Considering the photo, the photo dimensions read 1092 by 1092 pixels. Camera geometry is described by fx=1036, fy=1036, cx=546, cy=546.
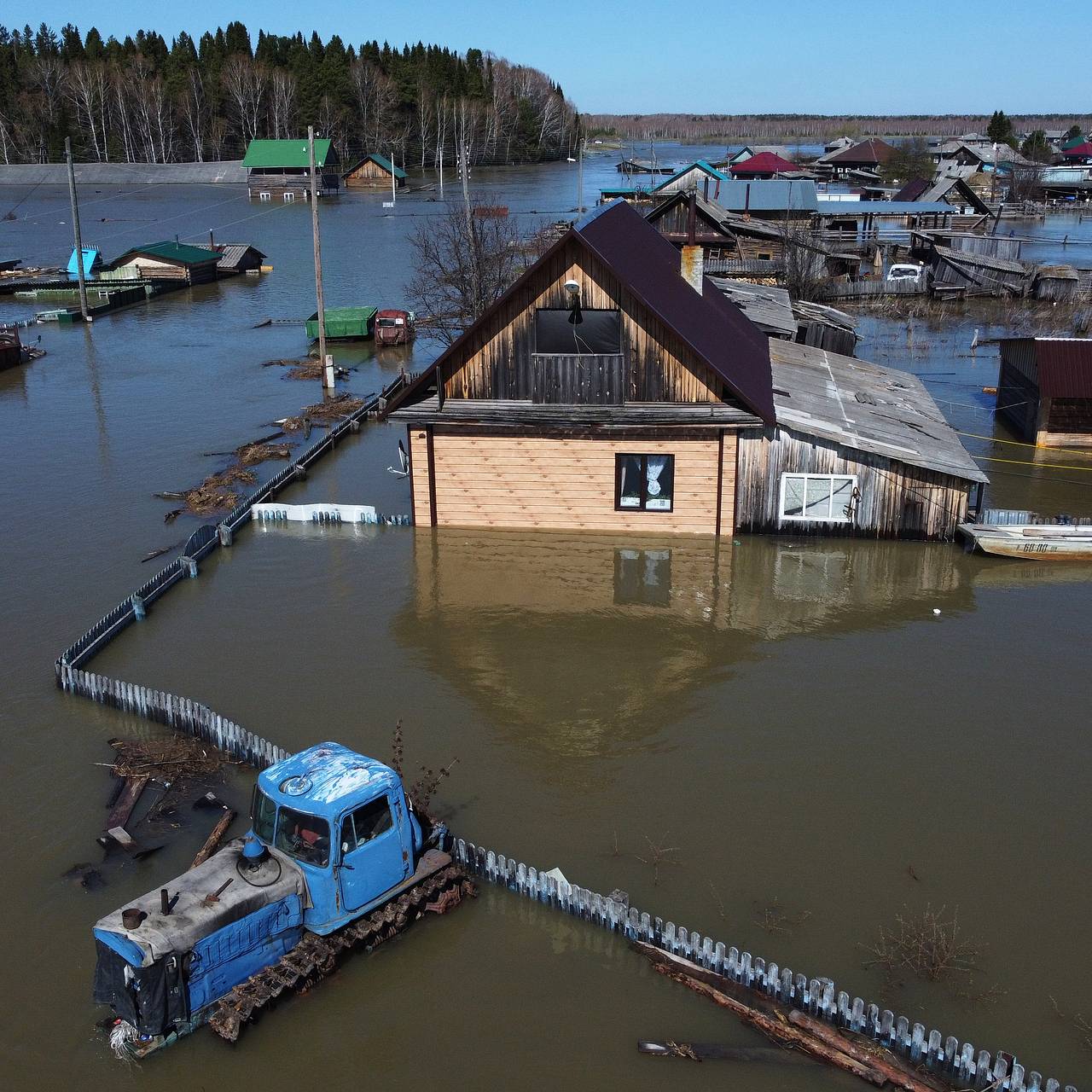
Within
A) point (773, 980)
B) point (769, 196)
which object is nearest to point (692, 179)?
point (769, 196)

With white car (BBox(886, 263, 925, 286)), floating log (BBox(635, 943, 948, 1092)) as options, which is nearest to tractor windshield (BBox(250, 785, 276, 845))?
floating log (BBox(635, 943, 948, 1092))

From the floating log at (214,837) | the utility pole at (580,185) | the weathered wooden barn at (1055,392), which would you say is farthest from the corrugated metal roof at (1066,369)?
the utility pole at (580,185)

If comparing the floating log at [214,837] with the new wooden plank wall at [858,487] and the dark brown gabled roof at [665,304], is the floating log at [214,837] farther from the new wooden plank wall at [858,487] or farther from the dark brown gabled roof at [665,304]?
the new wooden plank wall at [858,487]

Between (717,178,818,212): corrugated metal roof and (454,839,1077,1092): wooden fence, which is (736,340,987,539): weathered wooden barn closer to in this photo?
(454,839,1077,1092): wooden fence

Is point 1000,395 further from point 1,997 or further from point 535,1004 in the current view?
point 1,997

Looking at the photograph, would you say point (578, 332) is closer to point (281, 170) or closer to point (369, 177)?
point (281, 170)

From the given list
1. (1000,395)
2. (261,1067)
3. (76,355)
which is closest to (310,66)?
(76,355)
